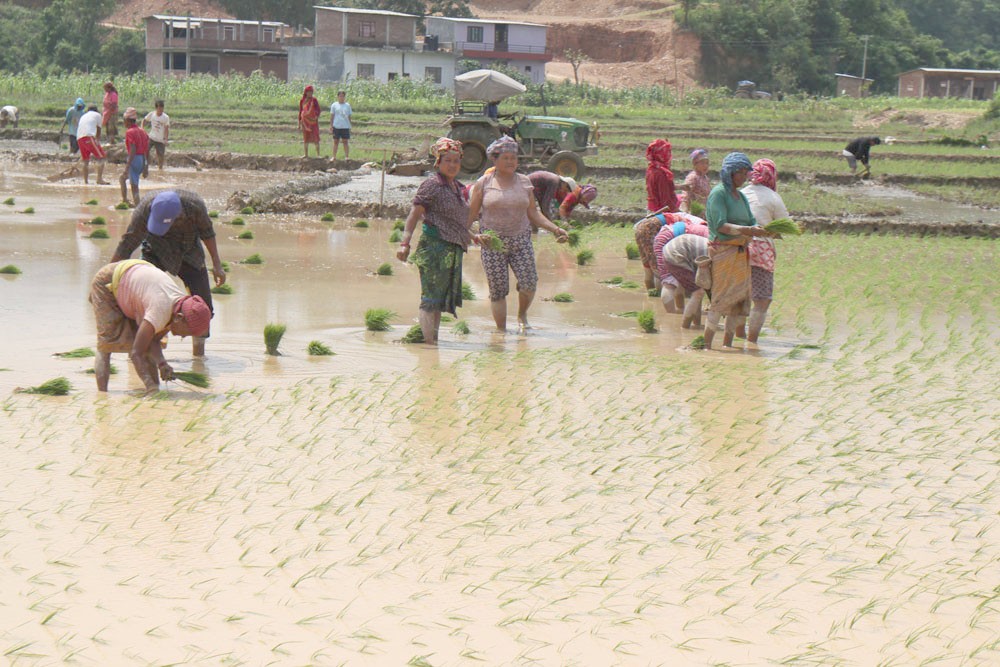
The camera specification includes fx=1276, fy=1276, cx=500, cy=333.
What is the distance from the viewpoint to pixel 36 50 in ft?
229

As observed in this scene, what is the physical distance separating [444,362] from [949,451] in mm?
3490

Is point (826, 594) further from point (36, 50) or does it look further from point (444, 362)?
point (36, 50)

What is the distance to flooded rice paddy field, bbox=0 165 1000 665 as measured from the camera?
165 inches

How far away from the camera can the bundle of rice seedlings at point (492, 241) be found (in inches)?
369

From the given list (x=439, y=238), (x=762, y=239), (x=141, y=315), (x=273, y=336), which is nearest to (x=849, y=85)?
(x=762, y=239)

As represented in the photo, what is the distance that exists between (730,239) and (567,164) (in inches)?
556

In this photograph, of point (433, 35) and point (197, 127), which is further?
point (433, 35)

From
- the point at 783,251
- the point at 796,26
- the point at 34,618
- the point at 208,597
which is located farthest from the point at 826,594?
the point at 796,26

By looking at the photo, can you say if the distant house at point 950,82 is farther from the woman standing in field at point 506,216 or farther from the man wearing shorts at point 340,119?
the woman standing in field at point 506,216

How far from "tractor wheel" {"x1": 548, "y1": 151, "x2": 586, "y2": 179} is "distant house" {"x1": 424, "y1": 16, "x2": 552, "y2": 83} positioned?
48.6 meters

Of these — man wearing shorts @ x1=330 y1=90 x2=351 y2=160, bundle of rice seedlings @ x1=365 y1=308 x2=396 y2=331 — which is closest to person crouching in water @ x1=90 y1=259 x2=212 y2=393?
bundle of rice seedlings @ x1=365 y1=308 x2=396 y2=331

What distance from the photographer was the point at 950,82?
72.3 meters

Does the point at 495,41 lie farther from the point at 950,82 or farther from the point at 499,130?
the point at 499,130

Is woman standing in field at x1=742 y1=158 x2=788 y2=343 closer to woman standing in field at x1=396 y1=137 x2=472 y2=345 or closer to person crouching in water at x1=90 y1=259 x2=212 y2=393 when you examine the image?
woman standing in field at x1=396 y1=137 x2=472 y2=345
